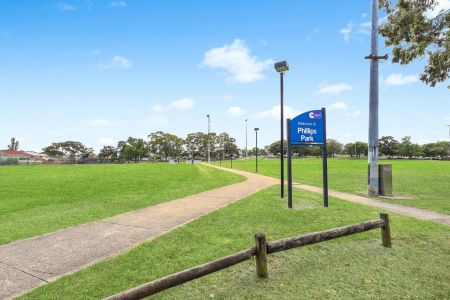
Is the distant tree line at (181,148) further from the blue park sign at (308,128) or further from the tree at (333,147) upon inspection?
the blue park sign at (308,128)

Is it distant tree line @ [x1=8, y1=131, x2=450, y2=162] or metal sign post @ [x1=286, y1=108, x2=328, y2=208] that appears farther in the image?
distant tree line @ [x1=8, y1=131, x2=450, y2=162]

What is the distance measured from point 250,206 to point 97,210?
4387 millimetres

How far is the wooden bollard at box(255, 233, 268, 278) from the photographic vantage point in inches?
155

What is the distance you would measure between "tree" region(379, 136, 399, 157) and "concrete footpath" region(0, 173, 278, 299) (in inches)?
6281

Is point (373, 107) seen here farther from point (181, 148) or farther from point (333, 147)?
point (333, 147)

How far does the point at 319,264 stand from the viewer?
4.58 metres

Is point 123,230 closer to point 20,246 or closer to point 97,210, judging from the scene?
point 20,246

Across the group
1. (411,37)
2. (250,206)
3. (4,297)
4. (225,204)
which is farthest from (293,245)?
(411,37)

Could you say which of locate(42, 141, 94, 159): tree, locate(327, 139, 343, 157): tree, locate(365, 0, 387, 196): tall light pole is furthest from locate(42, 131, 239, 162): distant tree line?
locate(365, 0, 387, 196): tall light pole

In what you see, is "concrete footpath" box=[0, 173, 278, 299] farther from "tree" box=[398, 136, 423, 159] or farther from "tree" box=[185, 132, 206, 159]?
"tree" box=[398, 136, 423, 159]

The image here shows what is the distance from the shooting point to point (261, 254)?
3996mm

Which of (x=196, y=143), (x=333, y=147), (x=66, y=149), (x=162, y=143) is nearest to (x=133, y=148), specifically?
(x=162, y=143)

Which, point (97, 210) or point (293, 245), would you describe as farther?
point (97, 210)

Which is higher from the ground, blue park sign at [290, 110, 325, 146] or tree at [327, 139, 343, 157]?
A: tree at [327, 139, 343, 157]
